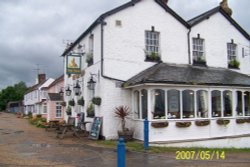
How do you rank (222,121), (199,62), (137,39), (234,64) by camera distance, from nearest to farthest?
(222,121), (137,39), (199,62), (234,64)

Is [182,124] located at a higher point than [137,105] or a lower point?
lower

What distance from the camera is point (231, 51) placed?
20641mm

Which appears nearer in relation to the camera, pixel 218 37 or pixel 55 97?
pixel 218 37

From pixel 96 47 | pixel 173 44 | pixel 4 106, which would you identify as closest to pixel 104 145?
pixel 96 47

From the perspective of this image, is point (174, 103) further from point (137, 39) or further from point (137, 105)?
point (137, 39)

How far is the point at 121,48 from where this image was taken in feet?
54.4

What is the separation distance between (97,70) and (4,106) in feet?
265

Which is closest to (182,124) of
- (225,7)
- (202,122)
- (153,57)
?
(202,122)

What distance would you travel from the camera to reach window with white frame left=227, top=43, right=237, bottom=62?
2047cm

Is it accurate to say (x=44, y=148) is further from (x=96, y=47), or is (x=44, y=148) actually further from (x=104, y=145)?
(x=96, y=47)

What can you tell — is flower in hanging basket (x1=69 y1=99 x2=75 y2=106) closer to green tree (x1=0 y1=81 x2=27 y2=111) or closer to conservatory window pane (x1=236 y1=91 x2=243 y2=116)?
conservatory window pane (x1=236 y1=91 x2=243 y2=116)

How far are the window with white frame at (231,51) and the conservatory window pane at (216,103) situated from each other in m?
4.98

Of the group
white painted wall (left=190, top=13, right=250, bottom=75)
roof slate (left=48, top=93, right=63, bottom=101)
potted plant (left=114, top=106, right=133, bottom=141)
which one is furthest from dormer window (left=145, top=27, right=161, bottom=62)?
roof slate (left=48, top=93, right=63, bottom=101)

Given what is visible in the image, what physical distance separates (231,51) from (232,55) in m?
0.28
